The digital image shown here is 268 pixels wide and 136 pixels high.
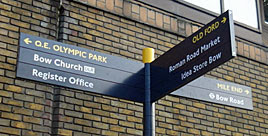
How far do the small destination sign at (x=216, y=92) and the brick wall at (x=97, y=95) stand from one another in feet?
4.45

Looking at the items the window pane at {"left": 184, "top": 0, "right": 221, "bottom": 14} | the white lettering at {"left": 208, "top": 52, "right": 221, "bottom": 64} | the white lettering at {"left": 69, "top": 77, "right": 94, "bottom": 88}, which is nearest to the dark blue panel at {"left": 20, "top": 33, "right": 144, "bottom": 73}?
the white lettering at {"left": 69, "top": 77, "right": 94, "bottom": 88}

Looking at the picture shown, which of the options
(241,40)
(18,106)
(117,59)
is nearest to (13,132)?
(18,106)

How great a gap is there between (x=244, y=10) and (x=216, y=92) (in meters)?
3.35

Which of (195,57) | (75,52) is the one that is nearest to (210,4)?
(195,57)

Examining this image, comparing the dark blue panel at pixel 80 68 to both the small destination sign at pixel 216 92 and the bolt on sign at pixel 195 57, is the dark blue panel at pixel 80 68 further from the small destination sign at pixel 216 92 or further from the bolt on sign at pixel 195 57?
the small destination sign at pixel 216 92

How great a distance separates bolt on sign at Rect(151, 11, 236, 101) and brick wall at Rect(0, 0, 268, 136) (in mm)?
1296

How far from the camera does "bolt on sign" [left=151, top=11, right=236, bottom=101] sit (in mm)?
3561

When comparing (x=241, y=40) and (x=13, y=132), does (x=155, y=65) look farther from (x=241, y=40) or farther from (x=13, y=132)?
(x=241, y=40)

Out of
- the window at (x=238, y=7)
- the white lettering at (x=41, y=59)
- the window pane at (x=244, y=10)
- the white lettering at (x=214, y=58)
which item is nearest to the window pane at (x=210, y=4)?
the window at (x=238, y=7)

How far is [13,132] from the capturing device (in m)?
4.60

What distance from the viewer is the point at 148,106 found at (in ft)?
13.5

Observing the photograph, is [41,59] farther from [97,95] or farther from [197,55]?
[97,95]

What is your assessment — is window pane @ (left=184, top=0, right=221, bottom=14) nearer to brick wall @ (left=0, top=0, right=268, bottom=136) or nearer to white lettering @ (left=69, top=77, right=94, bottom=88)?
brick wall @ (left=0, top=0, right=268, bottom=136)

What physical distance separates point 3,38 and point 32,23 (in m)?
0.42
